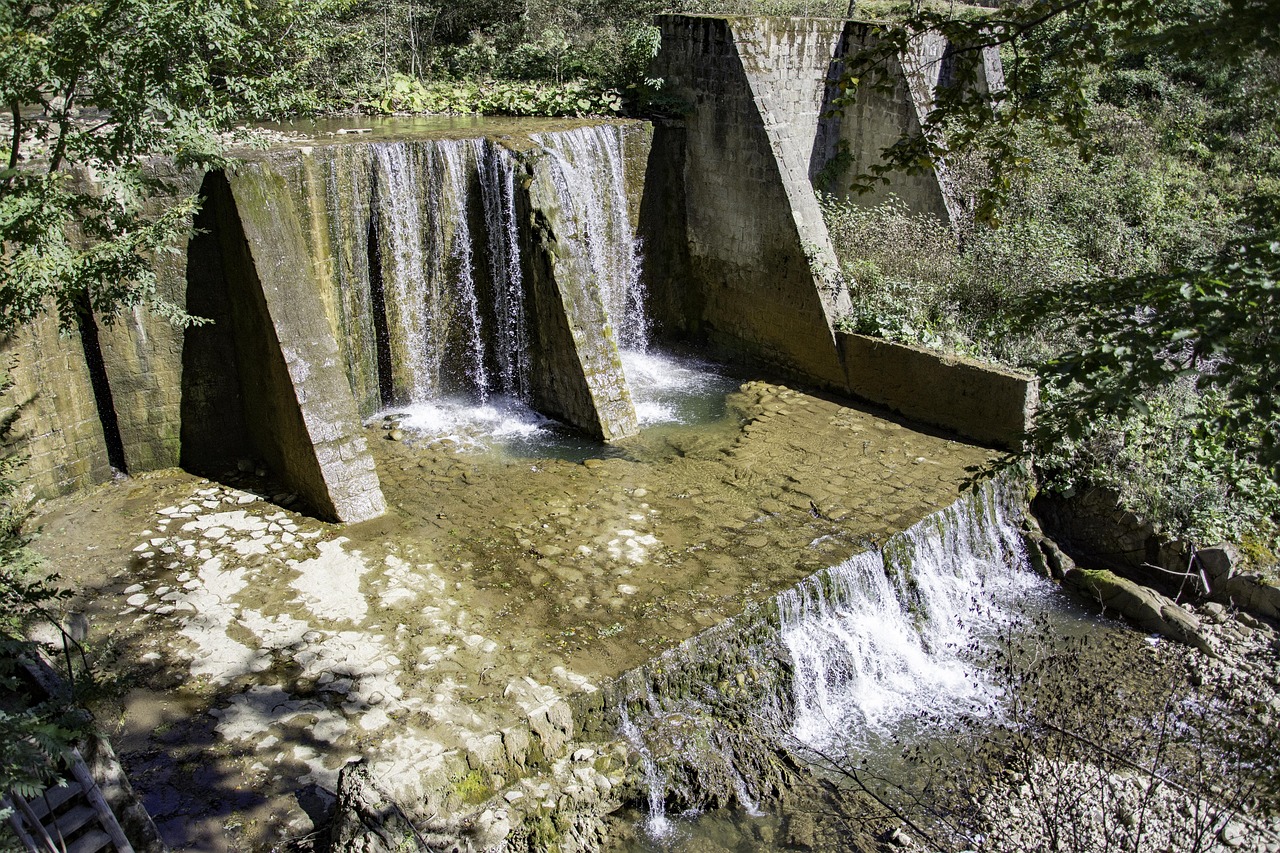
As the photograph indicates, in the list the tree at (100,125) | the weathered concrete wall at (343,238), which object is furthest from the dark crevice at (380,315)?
the tree at (100,125)

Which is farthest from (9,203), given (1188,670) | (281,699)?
(1188,670)

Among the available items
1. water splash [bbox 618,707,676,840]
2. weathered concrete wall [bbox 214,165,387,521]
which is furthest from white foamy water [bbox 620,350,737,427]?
water splash [bbox 618,707,676,840]

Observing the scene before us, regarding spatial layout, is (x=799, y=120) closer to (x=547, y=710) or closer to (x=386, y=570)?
(x=386, y=570)

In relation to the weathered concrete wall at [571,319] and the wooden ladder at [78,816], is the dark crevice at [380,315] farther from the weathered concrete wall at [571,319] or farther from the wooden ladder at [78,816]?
the wooden ladder at [78,816]

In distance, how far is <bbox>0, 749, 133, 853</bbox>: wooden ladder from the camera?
11.3ft

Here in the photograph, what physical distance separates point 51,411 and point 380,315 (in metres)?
2.81

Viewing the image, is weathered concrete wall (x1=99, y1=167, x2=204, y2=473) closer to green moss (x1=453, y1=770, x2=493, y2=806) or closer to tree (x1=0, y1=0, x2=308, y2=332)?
tree (x1=0, y1=0, x2=308, y2=332)

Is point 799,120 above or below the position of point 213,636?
above

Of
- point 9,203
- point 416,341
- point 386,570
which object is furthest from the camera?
point 416,341

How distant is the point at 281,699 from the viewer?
5.32m

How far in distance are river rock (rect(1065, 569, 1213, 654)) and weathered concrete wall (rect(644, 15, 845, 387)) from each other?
3.16 meters

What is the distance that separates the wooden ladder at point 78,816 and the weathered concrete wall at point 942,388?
683cm

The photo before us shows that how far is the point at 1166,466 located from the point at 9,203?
8.27 metres

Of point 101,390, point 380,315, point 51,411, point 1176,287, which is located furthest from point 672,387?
point 1176,287
